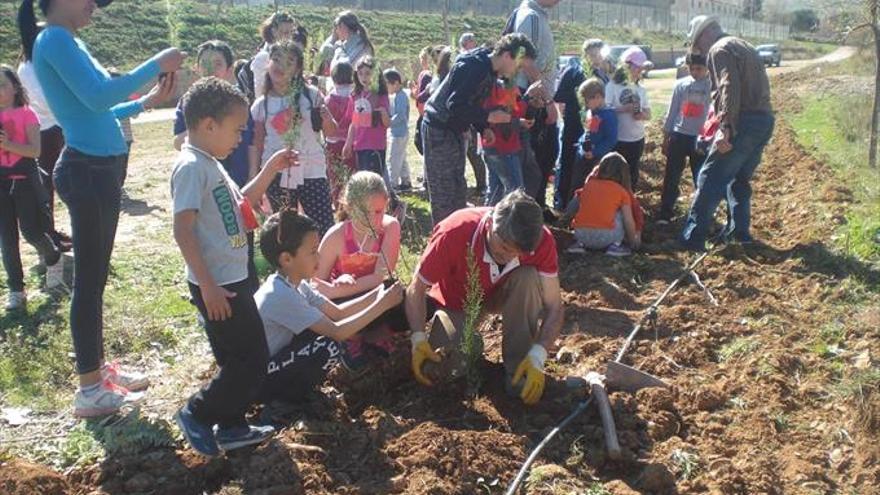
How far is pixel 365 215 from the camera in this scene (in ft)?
14.2

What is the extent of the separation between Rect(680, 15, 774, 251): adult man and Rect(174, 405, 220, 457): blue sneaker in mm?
4409

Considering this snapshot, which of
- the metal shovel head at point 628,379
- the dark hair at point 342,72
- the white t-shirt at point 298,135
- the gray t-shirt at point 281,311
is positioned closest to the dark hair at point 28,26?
the gray t-shirt at point 281,311

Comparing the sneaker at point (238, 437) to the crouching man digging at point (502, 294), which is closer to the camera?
the sneaker at point (238, 437)

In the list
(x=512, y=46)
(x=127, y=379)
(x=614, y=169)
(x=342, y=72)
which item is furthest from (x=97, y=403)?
(x=342, y=72)

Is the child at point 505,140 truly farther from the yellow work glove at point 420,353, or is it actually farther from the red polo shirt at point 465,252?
the yellow work glove at point 420,353

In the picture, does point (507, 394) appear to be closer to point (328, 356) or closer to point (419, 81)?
point (328, 356)

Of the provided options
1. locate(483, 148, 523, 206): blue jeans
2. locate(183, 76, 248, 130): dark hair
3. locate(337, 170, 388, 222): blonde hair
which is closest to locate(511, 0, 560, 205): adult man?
locate(483, 148, 523, 206): blue jeans

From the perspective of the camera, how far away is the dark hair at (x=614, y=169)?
618 centimetres

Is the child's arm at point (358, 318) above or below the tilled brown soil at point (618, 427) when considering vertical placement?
above

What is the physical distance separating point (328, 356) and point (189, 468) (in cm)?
82

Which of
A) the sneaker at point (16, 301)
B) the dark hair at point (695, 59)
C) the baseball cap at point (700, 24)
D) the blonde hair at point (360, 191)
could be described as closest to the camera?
the blonde hair at point (360, 191)

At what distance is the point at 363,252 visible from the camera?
4.46m

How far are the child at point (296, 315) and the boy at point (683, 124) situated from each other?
423cm

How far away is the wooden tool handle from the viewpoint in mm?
3269
